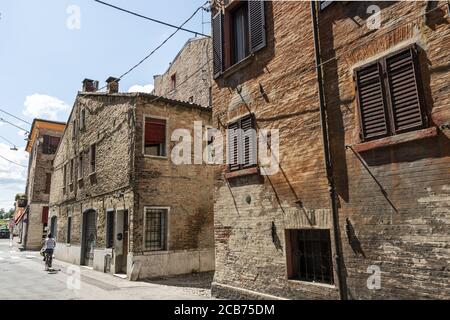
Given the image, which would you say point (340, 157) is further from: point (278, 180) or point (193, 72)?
point (193, 72)

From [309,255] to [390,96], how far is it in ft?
11.2

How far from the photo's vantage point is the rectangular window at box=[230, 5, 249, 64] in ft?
30.1

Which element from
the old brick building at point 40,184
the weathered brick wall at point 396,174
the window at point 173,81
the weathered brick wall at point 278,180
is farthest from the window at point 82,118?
the weathered brick wall at point 396,174

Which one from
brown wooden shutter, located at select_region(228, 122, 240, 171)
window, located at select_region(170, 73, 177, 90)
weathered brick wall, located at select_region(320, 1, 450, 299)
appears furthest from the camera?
window, located at select_region(170, 73, 177, 90)

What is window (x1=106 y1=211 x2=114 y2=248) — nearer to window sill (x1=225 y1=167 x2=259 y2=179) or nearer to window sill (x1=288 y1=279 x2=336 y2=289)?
window sill (x1=225 y1=167 x2=259 y2=179)

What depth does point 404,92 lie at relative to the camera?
17.7ft

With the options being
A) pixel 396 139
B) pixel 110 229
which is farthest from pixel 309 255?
pixel 110 229

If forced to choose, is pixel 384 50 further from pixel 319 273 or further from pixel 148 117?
pixel 148 117

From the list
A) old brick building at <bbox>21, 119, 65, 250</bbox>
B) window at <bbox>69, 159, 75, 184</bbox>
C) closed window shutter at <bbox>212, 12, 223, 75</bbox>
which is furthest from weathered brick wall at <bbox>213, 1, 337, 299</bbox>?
old brick building at <bbox>21, 119, 65, 250</bbox>

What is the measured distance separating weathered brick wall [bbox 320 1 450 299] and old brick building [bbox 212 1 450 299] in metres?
0.02

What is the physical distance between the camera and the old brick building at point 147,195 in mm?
12688

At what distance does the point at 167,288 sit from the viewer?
411 inches

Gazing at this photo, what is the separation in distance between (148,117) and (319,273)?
9.25 metres
